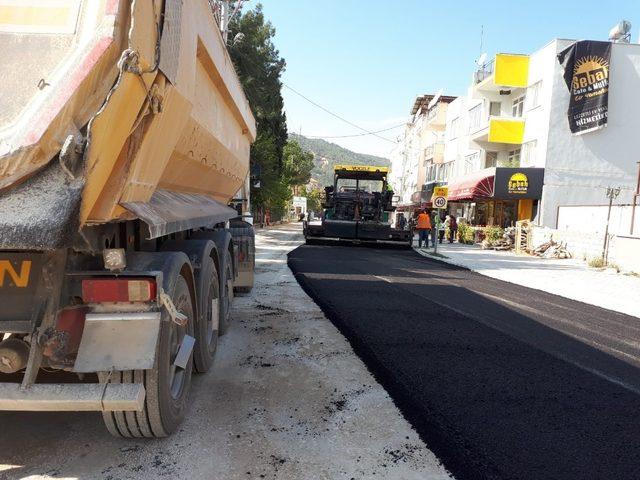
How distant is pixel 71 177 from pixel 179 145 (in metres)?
1.42

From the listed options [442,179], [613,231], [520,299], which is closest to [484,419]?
[520,299]

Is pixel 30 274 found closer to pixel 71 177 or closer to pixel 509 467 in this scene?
Result: pixel 71 177

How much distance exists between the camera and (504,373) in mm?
4238

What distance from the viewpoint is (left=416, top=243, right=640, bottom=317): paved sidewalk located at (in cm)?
881

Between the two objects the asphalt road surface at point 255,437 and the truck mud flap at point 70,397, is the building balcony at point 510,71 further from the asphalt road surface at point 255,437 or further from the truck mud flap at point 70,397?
the truck mud flap at point 70,397

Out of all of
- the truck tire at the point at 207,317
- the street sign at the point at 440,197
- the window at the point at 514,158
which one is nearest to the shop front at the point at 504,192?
the window at the point at 514,158

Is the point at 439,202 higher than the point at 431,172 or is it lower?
lower

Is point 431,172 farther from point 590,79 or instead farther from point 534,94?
point 590,79

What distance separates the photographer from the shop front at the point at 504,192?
20953 millimetres

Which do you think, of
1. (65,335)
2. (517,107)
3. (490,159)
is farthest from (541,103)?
(65,335)

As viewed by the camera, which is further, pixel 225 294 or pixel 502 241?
pixel 502 241

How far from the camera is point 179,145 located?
3.27 metres

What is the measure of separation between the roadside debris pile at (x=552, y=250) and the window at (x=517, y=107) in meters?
10.0

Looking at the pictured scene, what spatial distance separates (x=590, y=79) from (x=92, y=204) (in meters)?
23.1
